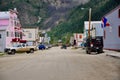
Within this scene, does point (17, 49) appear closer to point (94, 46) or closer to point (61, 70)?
point (94, 46)

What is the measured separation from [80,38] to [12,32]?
92992 millimetres

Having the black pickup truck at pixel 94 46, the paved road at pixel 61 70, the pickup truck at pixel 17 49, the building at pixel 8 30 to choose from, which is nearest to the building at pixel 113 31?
the black pickup truck at pixel 94 46

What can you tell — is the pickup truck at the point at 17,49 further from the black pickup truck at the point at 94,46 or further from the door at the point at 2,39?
the door at the point at 2,39

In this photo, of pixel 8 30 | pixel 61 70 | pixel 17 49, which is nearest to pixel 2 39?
pixel 8 30

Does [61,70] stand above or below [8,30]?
below

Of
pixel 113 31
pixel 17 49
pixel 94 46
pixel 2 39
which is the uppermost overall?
pixel 113 31

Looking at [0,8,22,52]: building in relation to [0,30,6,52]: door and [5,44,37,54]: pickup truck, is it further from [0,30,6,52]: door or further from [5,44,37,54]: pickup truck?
[5,44,37,54]: pickup truck

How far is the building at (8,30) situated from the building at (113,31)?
27.5m

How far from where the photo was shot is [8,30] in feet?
287

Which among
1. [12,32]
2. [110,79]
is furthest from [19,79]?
[12,32]

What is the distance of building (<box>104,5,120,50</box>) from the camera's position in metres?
55.0

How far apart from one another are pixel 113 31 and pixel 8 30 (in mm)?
35267

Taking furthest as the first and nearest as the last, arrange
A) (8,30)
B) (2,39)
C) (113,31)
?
(8,30), (2,39), (113,31)

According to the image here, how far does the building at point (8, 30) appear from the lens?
8444cm
